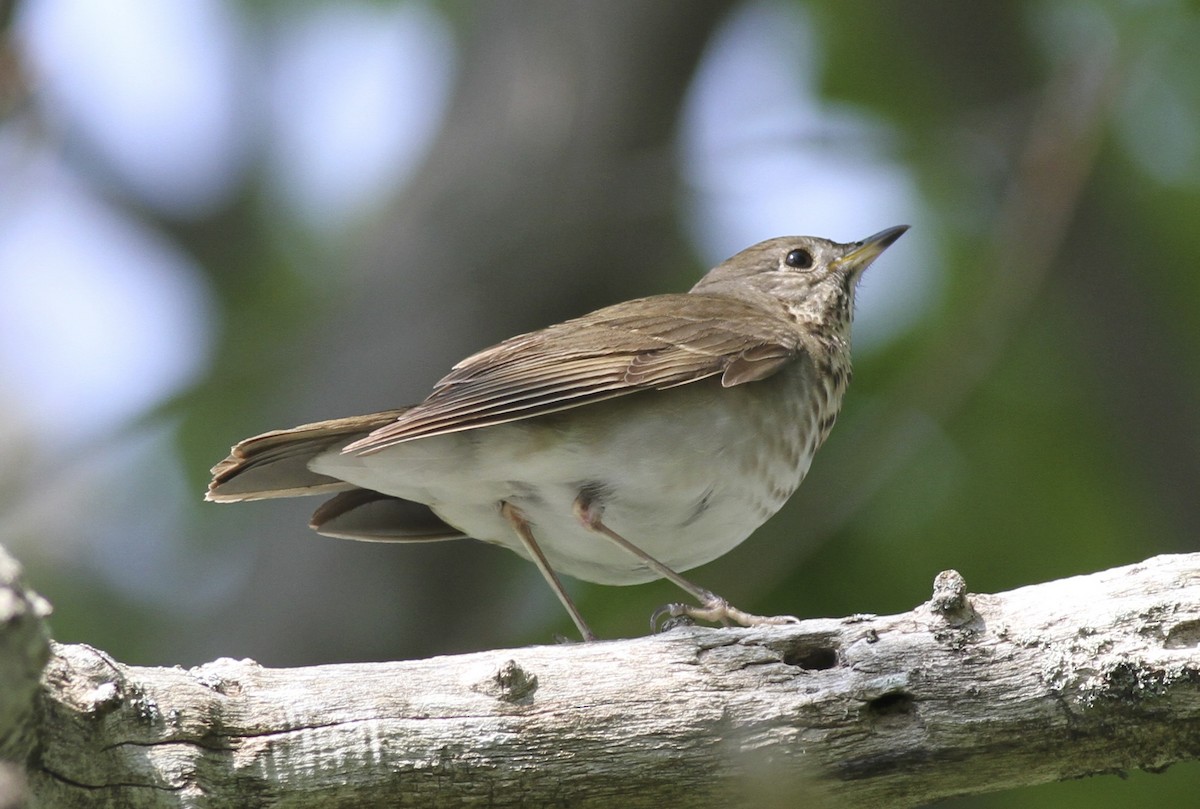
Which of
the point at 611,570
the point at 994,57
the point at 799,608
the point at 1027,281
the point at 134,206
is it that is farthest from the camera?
the point at 134,206

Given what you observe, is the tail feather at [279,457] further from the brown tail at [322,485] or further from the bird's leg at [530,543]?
the bird's leg at [530,543]

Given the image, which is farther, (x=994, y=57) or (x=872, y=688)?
(x=994, y=57)

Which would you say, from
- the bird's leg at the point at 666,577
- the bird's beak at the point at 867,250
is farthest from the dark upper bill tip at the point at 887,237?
the bird's leg at the point at 666,577

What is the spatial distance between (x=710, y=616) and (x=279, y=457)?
64.4 inches

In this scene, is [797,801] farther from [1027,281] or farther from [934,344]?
[934,344]

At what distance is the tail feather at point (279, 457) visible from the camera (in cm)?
471

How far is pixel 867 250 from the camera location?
20.7ft

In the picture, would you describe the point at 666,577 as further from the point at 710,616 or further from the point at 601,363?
the point at 601,363

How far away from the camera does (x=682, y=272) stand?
9.51 meters

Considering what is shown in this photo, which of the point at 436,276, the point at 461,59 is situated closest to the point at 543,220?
the point at 436,276

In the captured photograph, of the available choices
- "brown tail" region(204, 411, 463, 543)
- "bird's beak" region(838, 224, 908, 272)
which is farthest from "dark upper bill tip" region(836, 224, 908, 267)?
"brown tail" region(204, 411, 463, 543)

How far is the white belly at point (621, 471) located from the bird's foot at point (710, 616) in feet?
1.18

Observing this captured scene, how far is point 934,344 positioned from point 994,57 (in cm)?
244

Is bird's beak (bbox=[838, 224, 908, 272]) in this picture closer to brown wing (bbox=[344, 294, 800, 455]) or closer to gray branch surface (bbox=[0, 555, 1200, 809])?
brown wing (bbox=[344, 294, 800, 455])
